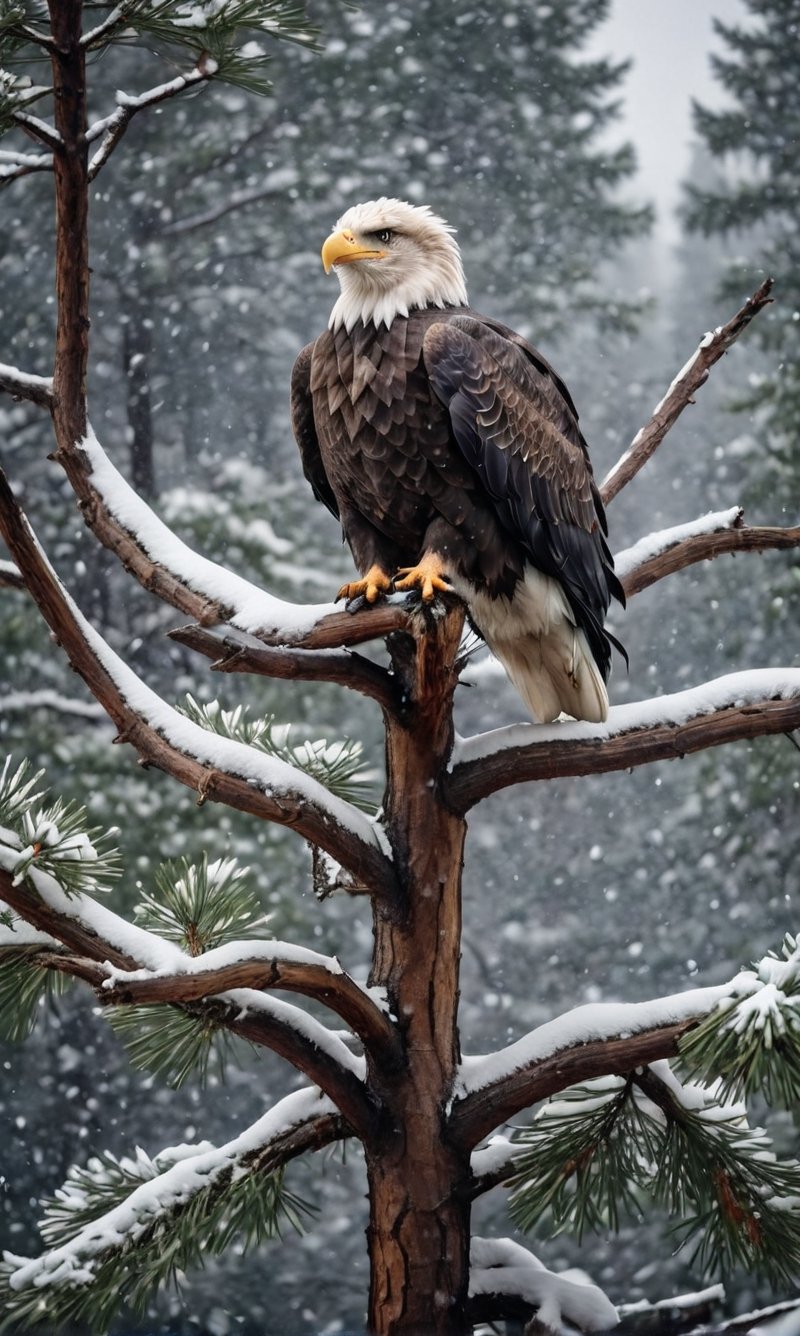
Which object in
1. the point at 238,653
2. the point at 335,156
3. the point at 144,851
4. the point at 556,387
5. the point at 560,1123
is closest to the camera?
the point at 238,653

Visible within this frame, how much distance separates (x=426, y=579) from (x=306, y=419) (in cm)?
38

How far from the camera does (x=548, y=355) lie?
3207 mm

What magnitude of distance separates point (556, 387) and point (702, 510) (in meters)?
1.57

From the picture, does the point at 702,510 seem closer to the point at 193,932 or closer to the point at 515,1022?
the point at 515,1022

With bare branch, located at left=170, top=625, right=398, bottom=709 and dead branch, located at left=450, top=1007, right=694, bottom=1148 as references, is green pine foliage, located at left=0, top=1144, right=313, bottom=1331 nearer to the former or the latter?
dead branch, located at left=450, top=1007, right=694, bottom=1148

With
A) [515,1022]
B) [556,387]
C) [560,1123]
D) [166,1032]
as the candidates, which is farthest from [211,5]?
[515,1022]

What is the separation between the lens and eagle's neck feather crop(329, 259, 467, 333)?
5.14 feet

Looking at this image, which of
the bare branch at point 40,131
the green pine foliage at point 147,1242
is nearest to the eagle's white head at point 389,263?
the bare branch at point 40,131

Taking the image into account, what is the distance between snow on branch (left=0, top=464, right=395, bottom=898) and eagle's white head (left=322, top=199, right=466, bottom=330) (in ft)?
1.65

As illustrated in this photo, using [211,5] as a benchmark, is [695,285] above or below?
above

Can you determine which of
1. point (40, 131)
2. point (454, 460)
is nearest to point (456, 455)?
point (454, 460)

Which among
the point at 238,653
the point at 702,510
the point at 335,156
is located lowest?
the point at 238,653

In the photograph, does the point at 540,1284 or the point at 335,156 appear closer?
the point at 540,1284

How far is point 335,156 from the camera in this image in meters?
3.16
